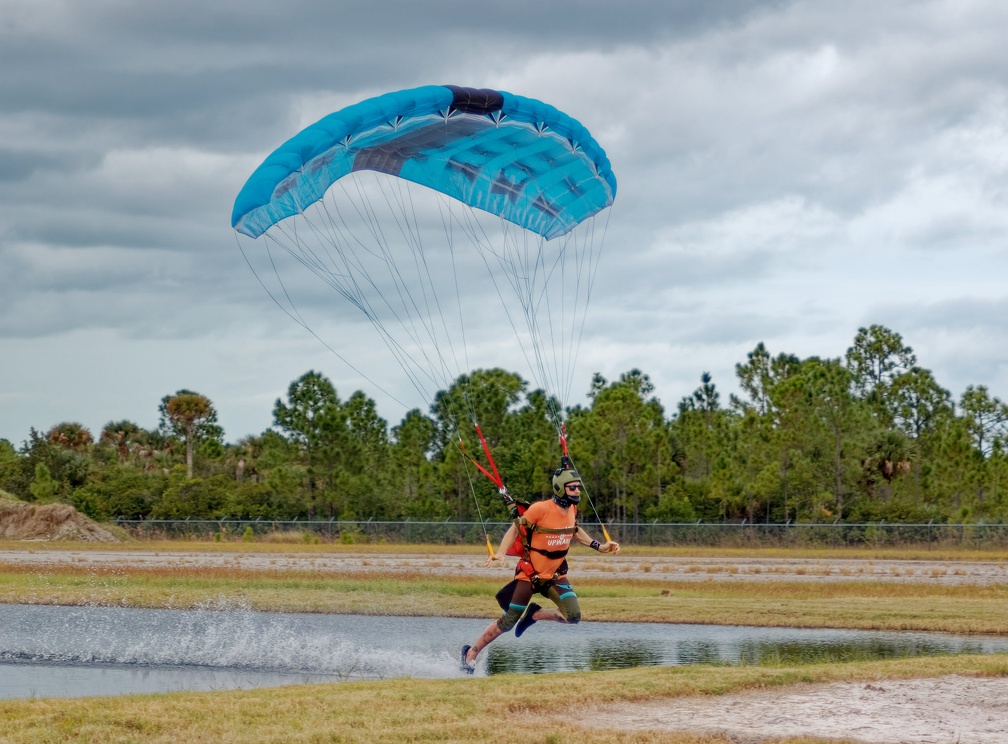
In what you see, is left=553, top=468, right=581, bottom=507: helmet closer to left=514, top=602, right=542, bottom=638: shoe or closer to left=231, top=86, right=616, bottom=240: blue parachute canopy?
left=514, top=602, right=542, bottom=638: shoe

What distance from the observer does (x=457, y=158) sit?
16906 mm

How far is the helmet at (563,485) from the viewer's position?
12.3m

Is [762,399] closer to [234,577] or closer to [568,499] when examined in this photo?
[234,577]

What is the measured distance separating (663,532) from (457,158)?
109 feet

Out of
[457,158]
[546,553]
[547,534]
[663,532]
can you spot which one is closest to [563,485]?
[547,534]

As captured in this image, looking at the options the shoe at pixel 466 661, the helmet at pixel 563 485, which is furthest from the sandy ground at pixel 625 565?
the helmet at pixel 563 485

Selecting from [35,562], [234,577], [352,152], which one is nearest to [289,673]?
[352,152]

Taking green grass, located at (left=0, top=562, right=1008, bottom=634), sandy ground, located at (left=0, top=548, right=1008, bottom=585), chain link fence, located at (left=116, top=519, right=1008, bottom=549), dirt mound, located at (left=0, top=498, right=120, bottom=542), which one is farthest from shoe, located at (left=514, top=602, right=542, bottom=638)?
dirt mound, located at (left=0, top=498, right=120, bottom=542)

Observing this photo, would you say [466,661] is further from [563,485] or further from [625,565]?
[625,565]

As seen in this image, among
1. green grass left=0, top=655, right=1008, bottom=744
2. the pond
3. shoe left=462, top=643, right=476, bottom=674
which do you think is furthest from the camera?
the pond

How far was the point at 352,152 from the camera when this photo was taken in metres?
16.1

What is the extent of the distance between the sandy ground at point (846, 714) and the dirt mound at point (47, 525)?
45359 millimetres

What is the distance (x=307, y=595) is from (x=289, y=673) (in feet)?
31.8

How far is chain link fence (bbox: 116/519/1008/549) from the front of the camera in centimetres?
4434
